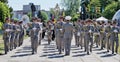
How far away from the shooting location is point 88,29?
22.7 metres

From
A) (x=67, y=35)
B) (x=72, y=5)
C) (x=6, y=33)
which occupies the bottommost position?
(x=67, y=35)

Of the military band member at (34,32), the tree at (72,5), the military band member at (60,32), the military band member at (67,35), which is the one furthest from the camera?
the tree at (72,5)

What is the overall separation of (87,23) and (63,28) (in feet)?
5.32

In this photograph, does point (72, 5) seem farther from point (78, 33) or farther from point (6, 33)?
point (6, 33)

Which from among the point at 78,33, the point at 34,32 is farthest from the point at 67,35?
the point at 78,33

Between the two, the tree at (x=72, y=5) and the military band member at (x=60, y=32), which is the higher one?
the tree at (x=72, y=5)

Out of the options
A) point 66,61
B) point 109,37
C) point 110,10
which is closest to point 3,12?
point 110,10

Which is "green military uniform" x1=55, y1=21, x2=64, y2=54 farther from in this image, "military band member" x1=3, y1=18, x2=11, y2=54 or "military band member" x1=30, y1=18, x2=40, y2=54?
"military band member" x1=3, y1=18, x2=11, y2=54

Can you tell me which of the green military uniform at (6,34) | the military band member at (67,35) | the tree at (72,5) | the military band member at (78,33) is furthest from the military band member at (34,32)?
the tree at (72,5)

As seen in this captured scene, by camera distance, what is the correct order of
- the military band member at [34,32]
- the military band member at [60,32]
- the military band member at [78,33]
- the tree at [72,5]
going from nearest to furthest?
the military band member at [34,32] → the military band member at [60,32] → the military band member at [78,33] → the tree at [72,5]

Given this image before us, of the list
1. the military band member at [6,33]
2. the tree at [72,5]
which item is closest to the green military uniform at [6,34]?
the military band member at [6,33]

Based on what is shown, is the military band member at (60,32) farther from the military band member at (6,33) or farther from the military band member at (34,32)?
the military band member at (6,33)

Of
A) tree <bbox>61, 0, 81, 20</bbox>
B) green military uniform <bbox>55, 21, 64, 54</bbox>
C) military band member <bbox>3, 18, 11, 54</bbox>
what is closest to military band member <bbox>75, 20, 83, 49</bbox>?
Result: green military uniform <bbox>55, 21, 64, 54</bbox>

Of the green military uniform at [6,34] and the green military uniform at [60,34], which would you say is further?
the green military uniform at [60,34]
